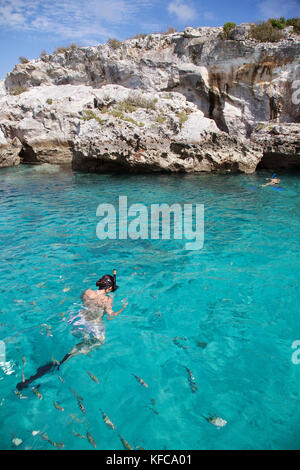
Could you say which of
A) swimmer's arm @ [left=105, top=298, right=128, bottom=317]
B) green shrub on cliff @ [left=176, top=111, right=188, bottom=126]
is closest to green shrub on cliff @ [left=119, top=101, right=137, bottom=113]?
green shrub on cliff @ [left=176, top=111, right=188, bottom=126]

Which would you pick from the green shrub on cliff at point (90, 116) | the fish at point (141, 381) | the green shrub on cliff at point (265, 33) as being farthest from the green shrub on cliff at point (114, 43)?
the fish at point (141, 381)

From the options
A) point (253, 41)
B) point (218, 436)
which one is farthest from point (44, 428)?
point (253, 41)

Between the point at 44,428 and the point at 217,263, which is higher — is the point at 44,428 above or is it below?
below

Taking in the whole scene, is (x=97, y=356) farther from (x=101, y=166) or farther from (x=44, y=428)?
(x=101, y=166)

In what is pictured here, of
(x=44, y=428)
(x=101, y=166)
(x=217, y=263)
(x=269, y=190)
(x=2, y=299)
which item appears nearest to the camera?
(x=44, y=428)

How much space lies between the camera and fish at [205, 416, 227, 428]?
310 centimetres

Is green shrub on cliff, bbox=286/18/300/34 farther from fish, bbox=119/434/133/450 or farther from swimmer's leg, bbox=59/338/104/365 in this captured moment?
fish, bbox=119/434/133/450

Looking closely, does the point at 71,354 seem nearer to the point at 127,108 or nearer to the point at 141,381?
the point at 141,381

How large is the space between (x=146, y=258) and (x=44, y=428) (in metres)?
4.33

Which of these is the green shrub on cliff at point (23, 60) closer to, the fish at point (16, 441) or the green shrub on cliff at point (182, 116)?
the green shrub on cliff at point (182, 116)

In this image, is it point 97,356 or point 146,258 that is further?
point 146,258

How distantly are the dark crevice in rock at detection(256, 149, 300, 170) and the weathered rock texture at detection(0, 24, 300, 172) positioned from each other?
0.66ft

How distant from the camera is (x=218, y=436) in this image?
9.82 feet

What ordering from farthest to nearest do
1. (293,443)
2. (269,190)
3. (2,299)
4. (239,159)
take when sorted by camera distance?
(239,159) → (269,190) → (2,299) → (293,443)
